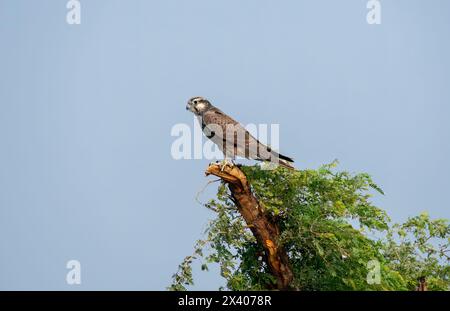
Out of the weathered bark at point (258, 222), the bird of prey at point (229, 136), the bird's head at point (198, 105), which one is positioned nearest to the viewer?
the weathered bark at point (258, 222)

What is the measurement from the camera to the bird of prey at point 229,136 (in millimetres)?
18303

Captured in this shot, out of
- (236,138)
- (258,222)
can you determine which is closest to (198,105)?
(236,138)

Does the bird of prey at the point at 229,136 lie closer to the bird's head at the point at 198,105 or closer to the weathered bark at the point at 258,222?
the bird's head at the point at 198,105

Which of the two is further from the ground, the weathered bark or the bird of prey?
the bird of prey

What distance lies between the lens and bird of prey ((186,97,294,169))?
1830cm

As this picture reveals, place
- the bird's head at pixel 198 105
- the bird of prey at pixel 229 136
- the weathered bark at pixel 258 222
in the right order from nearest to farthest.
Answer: the weathered bark at pixel 258 222, the bird of prey at pixel 229 136, the bird's head at pixel 198 105

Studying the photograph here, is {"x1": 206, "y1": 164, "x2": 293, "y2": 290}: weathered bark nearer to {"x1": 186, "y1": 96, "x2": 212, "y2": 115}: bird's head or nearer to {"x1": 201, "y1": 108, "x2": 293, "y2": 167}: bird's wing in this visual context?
{"x1": 201, "y1": 108, "x2": 293, "y2": 167}: bird's wing

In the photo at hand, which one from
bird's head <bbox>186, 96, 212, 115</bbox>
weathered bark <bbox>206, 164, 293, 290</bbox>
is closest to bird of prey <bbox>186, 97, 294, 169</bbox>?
bird's head <bbox>186, 96, 212, 115</bbox>

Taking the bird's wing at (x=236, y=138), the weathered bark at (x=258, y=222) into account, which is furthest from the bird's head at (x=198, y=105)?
the weathered bark at (x=258, y=222)

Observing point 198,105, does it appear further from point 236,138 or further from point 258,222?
point 258,222

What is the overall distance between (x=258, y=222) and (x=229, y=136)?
8.16ft

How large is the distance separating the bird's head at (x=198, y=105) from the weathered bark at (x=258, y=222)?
3.24m
